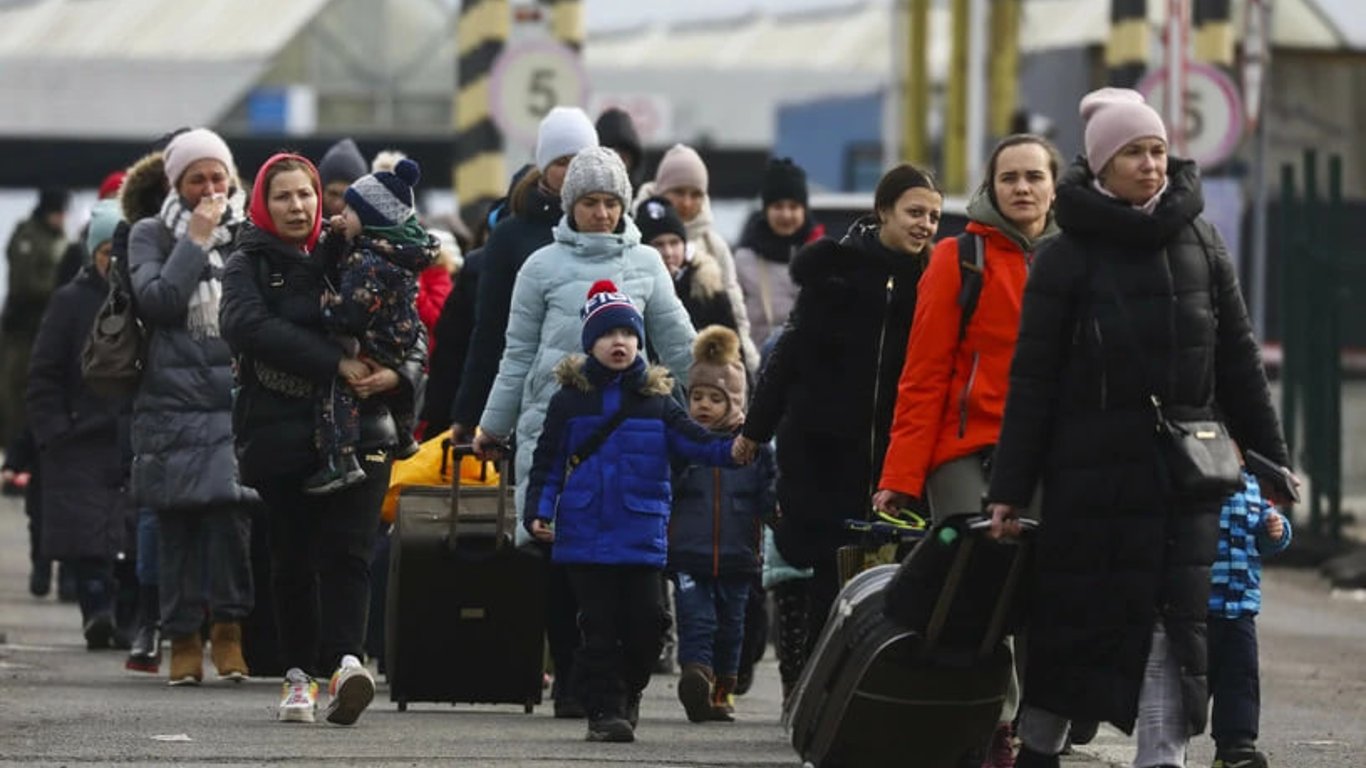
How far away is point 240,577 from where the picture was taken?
1359 centimetres

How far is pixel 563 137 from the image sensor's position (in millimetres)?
13219

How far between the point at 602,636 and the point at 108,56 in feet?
171

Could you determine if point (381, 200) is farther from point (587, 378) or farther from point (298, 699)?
point (298, 699)

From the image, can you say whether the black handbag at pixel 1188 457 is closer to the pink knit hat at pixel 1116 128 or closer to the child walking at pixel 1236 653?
the pink knit hat at pixel 1116 128

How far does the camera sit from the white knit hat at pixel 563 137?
43.2 feet

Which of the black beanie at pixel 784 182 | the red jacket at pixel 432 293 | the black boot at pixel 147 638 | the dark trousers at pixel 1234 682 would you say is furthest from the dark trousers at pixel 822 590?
the black beanie at pixel 784 182

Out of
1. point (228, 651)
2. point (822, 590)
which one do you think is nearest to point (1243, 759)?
point (822, 590)

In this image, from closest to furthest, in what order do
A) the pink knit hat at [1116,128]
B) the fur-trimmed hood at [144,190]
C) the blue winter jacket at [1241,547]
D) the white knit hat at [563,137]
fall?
1. the pink knit hat at [1116,128]
2. the blue winter jacket at [1241,547]
3. the white knit hat at [563,137]
4. the fur-trimmed hood at [144,190]

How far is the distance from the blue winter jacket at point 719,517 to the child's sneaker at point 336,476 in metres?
1.78

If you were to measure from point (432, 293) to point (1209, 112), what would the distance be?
9.11 m

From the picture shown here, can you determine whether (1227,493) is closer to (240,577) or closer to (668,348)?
(668,348)

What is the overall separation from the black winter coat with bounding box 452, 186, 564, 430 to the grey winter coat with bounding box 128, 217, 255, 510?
0.81 m

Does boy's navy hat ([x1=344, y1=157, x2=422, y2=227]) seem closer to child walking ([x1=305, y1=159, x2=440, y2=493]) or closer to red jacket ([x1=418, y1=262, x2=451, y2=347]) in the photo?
child walking ([x1=305, y1=159, x2=440, y2=493])

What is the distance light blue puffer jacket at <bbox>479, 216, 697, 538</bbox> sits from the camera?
1226 cm
